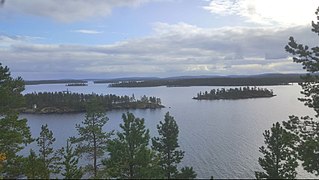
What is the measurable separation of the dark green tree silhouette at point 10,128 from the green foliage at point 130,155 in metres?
5.30

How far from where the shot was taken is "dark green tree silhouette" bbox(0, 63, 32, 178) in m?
20.5

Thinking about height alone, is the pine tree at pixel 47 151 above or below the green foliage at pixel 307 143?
below

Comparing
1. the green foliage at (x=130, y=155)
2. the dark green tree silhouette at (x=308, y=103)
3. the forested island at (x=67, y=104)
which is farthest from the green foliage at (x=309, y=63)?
the forested island at (x=67, y=104)

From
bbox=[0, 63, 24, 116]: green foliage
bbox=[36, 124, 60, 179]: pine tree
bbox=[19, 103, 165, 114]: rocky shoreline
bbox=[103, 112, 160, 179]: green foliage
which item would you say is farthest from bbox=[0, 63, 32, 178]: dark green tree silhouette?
bbox=[19, 103, 165, 114]: rocky shoreline

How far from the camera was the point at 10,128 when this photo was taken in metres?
21.3

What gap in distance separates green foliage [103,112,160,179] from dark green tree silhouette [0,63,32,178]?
5296 mm

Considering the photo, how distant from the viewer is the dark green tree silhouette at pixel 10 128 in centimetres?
2052

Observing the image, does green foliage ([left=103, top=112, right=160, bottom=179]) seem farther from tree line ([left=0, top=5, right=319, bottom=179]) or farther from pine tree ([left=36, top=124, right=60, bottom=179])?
pine tree ([left=36, top=124, right=60, bottom=179])

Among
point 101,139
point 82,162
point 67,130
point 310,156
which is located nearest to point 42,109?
point 67,130

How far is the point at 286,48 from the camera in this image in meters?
18.8

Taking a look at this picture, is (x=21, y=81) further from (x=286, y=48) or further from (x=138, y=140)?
(x=286, y=48)

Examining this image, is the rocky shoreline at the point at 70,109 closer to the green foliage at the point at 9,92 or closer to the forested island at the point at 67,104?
the forested island at the point at 67,104

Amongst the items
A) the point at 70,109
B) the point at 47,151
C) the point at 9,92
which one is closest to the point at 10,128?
the point at 9,92

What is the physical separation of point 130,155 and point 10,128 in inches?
297
